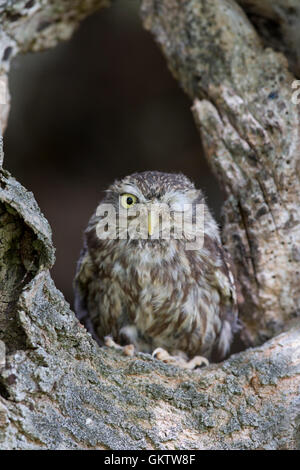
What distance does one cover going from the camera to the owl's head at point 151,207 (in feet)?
11.3

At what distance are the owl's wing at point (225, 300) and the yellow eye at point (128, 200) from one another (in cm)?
66

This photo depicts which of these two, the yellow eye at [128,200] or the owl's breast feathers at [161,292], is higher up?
the yellow eye at [128,200]

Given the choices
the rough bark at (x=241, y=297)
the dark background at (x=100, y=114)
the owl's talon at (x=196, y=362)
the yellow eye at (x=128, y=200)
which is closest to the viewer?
the rough bark at (x=241, y=297)

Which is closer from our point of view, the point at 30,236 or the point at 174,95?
the point at 30,236

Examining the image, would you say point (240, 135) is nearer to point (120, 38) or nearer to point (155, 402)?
point (155, 402)

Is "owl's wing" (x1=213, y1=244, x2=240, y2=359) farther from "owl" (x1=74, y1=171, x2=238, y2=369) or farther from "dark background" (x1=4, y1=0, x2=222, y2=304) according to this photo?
"dark background" (x1=4, y1=0, x2=222, y2=304)

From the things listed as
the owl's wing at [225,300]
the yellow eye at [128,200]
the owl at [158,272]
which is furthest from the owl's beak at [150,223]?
the owl's wing at [225,300]

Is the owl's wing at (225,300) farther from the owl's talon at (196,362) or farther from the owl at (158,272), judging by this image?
the owl's talon at (196,362)

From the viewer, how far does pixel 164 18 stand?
412 centimetres

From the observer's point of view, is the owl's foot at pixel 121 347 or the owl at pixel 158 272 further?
the owl at pixel 158 272

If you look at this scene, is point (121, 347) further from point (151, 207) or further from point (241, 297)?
point (241, 297)

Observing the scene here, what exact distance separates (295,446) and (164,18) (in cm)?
300

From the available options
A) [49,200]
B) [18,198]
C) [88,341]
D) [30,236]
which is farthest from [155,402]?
[49,200]

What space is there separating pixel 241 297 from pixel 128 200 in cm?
111
